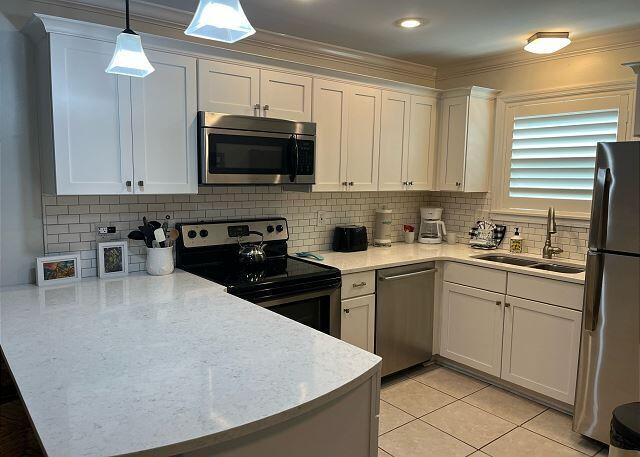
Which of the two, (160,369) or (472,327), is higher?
(160,369)

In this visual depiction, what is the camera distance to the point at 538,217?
3.65m

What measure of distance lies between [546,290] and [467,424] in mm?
990

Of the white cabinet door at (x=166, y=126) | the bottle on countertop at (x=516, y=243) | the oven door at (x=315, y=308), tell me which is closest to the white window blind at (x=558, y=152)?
the bottle on countertop at (x=516, y=243)

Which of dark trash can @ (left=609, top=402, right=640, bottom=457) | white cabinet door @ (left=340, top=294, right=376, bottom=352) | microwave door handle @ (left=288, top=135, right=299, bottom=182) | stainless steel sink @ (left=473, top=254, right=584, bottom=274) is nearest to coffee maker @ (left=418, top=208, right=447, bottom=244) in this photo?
stainless steel sink @ (left=473, top=254, right=584, bottom=274)

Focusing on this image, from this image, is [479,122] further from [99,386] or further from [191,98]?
[99,386]

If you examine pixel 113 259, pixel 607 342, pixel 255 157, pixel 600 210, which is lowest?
pixel 607 342

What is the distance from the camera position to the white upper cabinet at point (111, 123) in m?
2.30

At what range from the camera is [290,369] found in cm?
145

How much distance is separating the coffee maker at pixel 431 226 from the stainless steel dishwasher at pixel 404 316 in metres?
0.64

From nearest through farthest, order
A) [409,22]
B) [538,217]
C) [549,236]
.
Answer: [409,22]
[549,236]
[538,217]

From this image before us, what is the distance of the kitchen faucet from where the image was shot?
11.2 ft

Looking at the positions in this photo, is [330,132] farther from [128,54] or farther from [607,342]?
[607,342]

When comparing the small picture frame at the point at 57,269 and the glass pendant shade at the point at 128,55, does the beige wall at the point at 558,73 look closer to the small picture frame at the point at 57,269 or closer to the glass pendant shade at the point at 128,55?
the glass pendant shade at the point at 128,55

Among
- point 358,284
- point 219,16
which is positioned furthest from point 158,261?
point 219,16
